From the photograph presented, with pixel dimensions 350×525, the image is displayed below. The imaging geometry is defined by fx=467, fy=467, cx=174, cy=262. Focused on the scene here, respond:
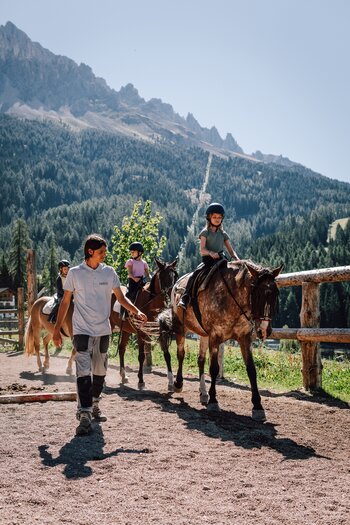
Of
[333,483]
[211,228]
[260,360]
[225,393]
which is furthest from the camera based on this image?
[260,360]

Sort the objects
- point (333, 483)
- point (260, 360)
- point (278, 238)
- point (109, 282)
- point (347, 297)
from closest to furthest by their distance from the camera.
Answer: point (333, 483)
point (109, 282)
point (260, 360)
point (347, 297)
point (278, 238)

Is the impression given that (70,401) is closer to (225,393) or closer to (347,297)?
(225,393)

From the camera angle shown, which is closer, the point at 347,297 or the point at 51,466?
the point at 51,466

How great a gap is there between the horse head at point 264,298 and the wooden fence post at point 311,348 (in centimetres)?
255

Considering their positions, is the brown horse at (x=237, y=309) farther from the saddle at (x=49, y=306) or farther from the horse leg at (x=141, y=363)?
the saddle at (x=49, y=306)

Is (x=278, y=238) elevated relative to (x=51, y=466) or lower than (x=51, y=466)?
elevated

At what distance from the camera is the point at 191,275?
8867 millimetres

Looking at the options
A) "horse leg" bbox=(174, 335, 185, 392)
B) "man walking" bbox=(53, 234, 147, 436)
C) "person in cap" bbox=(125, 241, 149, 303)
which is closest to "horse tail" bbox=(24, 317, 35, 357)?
"person in cap" bbox=(125, 241, 149, 303)

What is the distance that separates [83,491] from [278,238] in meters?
136

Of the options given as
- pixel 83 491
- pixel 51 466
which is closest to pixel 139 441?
Result: pixel 51 466

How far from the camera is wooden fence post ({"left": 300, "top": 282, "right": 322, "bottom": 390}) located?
371 inches

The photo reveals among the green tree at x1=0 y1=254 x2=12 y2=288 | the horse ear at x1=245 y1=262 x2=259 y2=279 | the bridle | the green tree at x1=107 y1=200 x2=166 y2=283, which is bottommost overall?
the green tree at x1=0 y1=254 x2=12 y2=288

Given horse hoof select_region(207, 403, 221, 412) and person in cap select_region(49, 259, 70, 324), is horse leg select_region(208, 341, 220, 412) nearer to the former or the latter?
horse hoof select_region(207, 403, 221, 412)

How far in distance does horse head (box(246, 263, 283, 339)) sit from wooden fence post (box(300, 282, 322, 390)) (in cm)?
255
